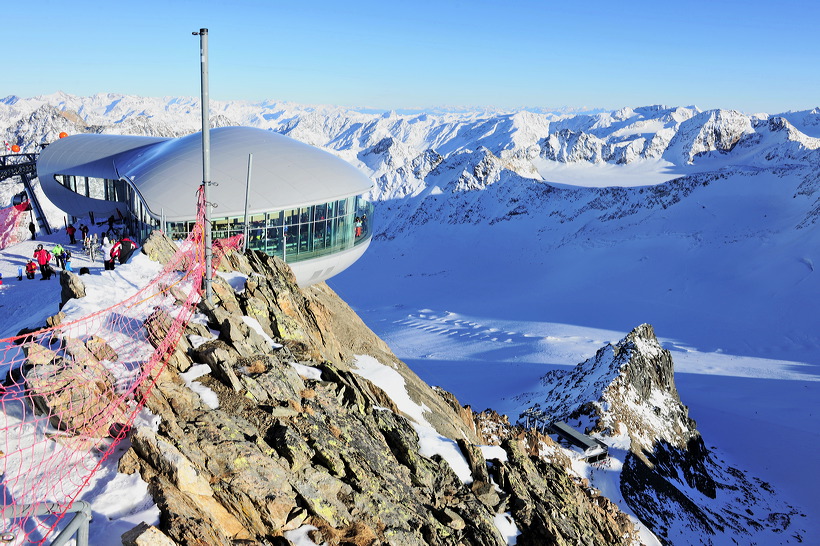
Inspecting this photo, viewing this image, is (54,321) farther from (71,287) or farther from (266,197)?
(266,197)

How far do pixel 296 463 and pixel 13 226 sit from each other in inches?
1271

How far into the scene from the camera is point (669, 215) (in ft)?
416

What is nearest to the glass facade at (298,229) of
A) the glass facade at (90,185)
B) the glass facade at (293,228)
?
the glass facade at (293,228)

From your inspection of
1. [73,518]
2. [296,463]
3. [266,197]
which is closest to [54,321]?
[296,463]

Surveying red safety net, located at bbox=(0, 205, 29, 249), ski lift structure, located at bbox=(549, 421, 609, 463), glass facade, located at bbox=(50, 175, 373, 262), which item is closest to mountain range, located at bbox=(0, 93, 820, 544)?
ski lift structure, located at bbox=(549, 421, 609, 463)

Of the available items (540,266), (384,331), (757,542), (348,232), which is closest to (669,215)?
(540,266)

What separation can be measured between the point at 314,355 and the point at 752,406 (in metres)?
53.4

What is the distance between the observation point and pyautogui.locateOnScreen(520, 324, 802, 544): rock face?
3123 centimetres

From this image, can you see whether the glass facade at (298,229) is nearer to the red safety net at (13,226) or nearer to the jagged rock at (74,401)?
the jagged rock at (74,401)

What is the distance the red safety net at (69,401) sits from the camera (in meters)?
7.36

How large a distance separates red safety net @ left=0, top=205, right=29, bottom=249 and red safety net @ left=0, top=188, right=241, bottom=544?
25.7 meters

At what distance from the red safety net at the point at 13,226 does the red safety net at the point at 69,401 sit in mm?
25657

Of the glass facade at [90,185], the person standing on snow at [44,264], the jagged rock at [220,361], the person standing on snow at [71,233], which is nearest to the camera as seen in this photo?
the jagged rock at [220,361]

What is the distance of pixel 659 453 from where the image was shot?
37.5 m
